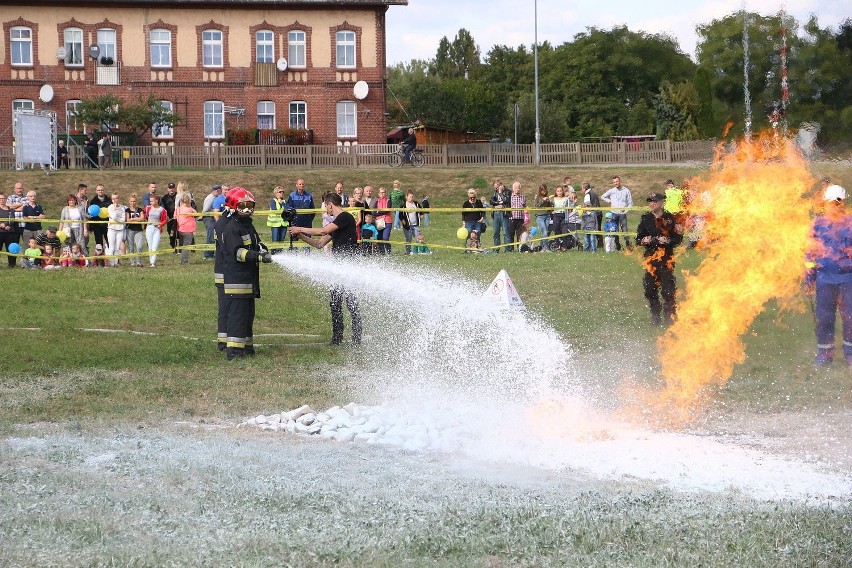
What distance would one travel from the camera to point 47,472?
28.0 ft

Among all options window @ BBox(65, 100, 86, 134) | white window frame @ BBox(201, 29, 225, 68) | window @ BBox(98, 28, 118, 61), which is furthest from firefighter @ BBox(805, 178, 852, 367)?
window @ BBox(98, 28, 118, 61)

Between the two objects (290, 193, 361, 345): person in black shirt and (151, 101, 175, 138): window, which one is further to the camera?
(151, 101, 175, 138): window

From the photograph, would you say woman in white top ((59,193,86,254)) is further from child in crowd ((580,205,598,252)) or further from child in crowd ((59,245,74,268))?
child in crowd ((580,205,598,252))

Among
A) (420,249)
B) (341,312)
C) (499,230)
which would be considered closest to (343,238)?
(341,312)

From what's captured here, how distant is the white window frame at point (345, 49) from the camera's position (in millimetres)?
51844

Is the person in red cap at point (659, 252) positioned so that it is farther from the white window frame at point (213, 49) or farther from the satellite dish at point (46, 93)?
the satellite dish at point (46, 93)

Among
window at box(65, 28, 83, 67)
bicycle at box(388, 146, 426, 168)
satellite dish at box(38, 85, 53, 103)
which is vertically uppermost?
window at box(65, 28, 83, 67)

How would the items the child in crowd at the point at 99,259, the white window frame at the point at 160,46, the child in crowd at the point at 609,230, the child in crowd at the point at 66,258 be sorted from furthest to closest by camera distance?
the white window frame at the point at 160,46 → the child in crowd at the point at 609,230 → the child in crowd at the point at 99,259 → the child in crowd at the point at 66,258

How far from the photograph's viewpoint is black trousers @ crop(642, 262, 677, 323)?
1658cm

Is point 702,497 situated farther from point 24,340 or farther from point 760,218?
point 24,340

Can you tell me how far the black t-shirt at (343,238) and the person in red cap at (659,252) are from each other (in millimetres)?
4422

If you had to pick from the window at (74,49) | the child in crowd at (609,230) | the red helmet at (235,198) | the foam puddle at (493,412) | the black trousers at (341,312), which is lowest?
the foam puddle at (493,412)

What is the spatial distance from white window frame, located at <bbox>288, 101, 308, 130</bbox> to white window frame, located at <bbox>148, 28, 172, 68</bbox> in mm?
5974

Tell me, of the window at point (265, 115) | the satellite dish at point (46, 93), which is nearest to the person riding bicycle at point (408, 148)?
the window at point (265, 115)
